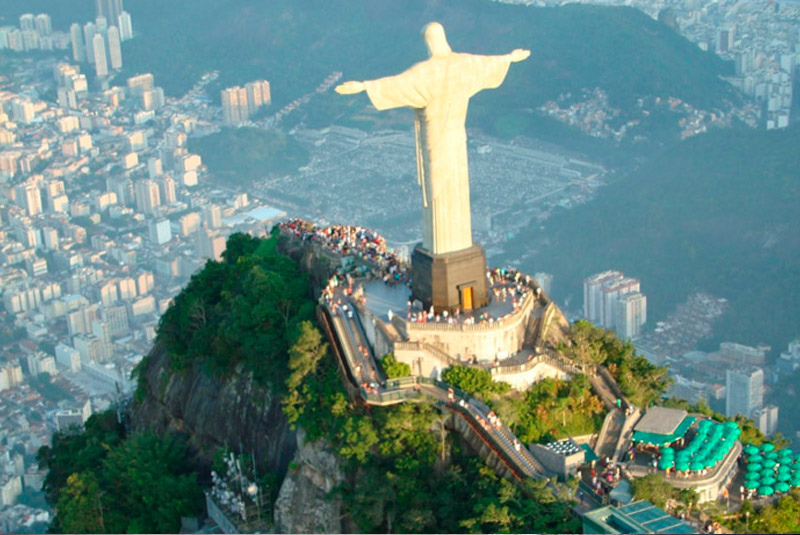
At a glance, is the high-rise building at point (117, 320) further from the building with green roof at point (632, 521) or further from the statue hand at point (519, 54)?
the building with green roof at point (632, 521)

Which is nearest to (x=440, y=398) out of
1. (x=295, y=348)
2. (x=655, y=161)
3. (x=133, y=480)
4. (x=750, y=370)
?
(x=295, y=348)

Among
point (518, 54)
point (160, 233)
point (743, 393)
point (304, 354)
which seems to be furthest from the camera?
point (160, 233)

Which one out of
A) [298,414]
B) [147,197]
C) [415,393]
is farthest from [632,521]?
[147,197]

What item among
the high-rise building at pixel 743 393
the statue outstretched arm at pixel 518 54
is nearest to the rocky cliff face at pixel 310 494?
the statue outstretched arm at pixel 518 54

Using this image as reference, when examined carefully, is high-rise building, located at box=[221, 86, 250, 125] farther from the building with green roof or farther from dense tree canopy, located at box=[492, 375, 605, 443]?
the building with green roof

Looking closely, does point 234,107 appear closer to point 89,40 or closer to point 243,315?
point 89,40

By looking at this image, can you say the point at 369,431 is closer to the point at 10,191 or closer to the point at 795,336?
the point at 795,336
